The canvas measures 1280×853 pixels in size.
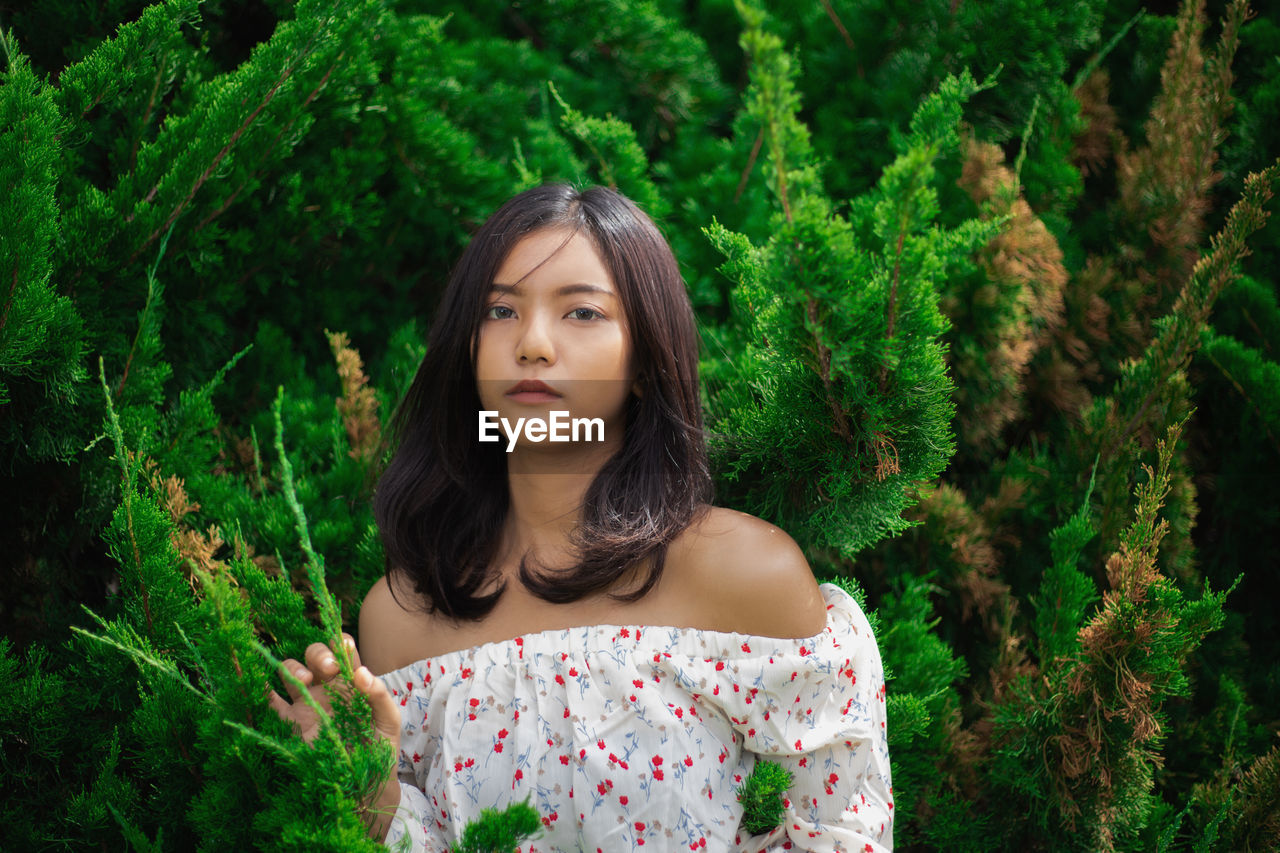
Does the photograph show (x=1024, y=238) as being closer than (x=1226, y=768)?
No

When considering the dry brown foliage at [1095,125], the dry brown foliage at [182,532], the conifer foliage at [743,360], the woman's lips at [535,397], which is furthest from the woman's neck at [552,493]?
the dry brown foliage at [1095,125]

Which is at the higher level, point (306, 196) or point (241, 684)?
point (306, 196)

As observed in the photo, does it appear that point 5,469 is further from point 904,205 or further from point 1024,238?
point 1024,238

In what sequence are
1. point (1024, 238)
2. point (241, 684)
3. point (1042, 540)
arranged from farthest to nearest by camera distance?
1. point (1042, 540)
2. point (1024, 238)
3. point (241, 684)

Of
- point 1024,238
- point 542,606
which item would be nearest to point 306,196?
point 542,606

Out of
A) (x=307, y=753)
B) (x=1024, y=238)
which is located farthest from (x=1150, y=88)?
(x=307, y=753)

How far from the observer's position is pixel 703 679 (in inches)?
65.8

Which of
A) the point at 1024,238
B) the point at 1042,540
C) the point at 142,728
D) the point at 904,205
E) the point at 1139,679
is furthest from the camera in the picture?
the point at 1042,540

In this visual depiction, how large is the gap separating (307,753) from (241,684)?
0.19m

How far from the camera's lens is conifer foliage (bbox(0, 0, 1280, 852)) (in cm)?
150

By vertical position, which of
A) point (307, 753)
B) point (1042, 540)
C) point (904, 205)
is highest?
point (904, 205)

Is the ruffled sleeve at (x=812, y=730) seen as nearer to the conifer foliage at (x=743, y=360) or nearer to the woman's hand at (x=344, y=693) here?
the conifer foliage at (x=743, y=360)

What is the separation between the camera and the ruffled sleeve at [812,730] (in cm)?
163

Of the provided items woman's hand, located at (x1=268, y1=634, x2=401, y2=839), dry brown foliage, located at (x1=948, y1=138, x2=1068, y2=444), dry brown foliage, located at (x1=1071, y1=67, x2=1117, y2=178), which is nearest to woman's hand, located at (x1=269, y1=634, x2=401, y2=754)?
woman's hand, located at (x1=268, y1=634, x2=401, y2=839)
